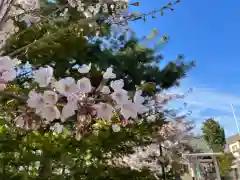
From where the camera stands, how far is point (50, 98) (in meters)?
0.69

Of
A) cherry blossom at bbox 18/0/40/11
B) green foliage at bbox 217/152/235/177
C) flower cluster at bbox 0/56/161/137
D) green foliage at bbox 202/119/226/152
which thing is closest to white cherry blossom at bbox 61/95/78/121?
flower cluster at bbox 0/56/161/137

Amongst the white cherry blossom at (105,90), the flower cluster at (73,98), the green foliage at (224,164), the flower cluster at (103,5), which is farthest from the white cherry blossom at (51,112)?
the green foliage at (224,164)

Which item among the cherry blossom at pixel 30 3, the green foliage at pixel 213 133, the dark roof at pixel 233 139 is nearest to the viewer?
the cherry blossom at pixel 30 3

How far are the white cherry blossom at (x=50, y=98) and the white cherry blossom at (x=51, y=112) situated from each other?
0.01 meters

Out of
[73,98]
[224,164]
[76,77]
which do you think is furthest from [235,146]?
[73,98]

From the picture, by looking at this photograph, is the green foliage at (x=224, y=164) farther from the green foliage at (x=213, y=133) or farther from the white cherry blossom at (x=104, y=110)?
the white cherry blossom at (x=104, y=110)

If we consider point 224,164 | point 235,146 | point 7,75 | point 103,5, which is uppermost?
point 235,146

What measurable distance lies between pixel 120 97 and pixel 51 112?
17 centimetres

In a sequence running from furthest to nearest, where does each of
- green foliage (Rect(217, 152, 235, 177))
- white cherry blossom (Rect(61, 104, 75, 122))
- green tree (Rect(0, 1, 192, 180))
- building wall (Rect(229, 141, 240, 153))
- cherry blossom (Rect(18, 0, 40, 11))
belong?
1. building wall (Rect(229, 141, 240, 153))
2. green foliage (Rect(217, 152, 235, 177))
3. green tree (Rect(0, 1, 192, 180))
4. cherry blossom (Rect(18, 0, 40, 11))
5. white cherry blossom (Rect(61, 104, 75, 122))

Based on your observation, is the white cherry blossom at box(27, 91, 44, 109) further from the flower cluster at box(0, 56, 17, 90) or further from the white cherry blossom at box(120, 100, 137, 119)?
the white cherry blossom at box(120, 100, 137, 119)

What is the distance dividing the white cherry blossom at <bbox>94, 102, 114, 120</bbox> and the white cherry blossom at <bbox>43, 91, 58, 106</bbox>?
0.10 m

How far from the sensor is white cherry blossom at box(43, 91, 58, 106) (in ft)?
2.24

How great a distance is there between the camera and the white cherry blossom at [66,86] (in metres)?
0.68

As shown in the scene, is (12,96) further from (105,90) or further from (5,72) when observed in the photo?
(105,90)
